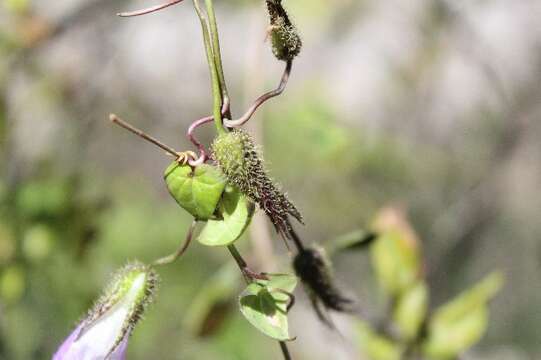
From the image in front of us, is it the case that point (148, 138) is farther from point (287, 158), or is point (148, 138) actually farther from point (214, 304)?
point (287, 158)

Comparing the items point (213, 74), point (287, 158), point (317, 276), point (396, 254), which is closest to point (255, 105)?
point (213, 74)

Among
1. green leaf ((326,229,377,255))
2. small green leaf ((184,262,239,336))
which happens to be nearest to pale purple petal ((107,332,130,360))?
green leaf ((326,229,377,255))

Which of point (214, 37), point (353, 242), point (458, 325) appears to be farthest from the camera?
point (458, 325)

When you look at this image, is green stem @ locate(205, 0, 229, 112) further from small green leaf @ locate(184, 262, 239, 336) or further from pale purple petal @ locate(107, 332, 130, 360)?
small green leaf @ locate(184, 262, 239, 336)

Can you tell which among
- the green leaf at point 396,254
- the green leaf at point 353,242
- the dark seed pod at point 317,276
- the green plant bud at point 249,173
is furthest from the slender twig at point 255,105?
the green leaf at point 396,254

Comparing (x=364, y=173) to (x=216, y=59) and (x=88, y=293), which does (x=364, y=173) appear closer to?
(x=88, y=293)

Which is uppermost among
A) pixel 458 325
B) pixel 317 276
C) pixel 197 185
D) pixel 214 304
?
pixel 197 185
